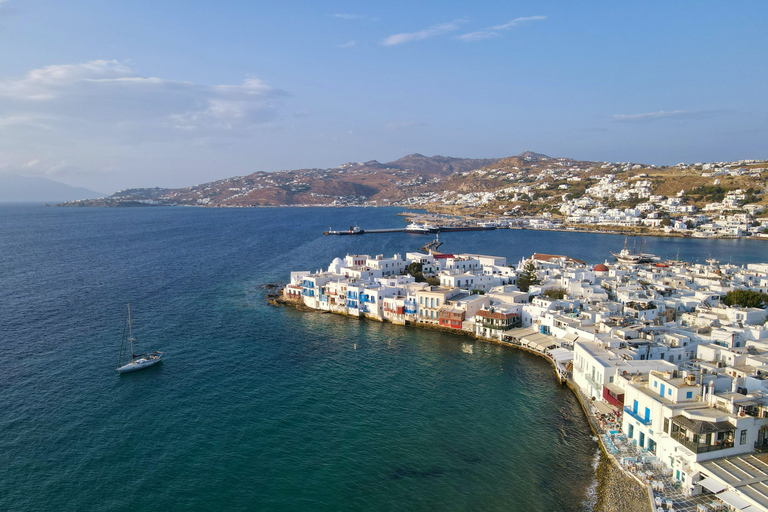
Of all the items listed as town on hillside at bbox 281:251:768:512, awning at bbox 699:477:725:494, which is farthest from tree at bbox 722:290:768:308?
awning at bbox 699:477:725:494

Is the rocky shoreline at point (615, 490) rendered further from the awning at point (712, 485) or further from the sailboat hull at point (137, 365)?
the sailboat hull at point (137, 365)

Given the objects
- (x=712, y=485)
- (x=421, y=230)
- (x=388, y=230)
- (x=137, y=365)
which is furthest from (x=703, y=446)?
(x=388, y=230)

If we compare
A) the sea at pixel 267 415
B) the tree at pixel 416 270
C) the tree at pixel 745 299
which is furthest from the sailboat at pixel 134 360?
the tree at pixel 745 299

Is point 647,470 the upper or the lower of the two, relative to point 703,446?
lower

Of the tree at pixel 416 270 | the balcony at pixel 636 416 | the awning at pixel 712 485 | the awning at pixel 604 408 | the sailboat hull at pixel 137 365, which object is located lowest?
the awning at pixel 604 408

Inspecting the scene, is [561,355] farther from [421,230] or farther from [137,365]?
[421,230]

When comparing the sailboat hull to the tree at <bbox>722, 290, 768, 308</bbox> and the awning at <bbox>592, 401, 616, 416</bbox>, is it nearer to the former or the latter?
the awning at <bbox>592, 401, 616, 416</bbox>
